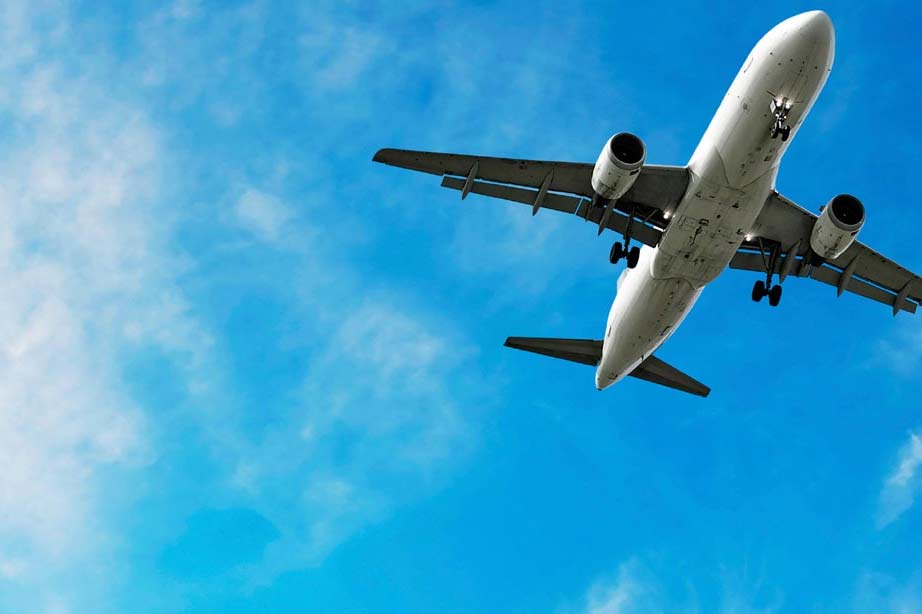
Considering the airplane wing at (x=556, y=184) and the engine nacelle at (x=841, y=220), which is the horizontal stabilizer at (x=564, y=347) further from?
the engine nacelle at (x=841, y=220)

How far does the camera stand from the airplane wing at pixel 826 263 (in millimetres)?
31438

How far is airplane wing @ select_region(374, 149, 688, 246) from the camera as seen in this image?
29.8 m

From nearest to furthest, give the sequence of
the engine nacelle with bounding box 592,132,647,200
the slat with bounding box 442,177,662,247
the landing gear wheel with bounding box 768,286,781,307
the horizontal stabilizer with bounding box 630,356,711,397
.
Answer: the engine nacelle with bounding box 592,132,647,200 → the slat with bounding box 442,177,662,247 → the landing gear wheel with bounding box 768,286,781,307 → the horizontal stabilizer with bounding box 630,356,711,397

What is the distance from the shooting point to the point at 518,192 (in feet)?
103

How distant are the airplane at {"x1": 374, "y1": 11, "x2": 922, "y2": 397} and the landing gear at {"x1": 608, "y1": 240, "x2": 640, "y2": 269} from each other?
3 cm

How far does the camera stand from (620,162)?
27938 millimetres

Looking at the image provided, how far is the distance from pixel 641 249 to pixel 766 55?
27.8 ft

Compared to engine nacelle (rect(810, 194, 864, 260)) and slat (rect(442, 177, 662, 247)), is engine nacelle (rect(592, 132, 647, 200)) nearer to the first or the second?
slat (rect(442, 177, 662, 247))

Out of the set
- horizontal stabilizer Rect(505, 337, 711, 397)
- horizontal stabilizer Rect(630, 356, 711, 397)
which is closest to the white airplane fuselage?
horizontal stabilizer Rect(505, 337, 711, 397)

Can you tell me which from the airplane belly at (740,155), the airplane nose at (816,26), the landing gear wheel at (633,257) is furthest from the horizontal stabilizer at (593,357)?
the airplane nose at (816,26)

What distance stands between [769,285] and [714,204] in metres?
6.04

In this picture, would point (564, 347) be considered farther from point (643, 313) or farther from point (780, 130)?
point (780, 130)

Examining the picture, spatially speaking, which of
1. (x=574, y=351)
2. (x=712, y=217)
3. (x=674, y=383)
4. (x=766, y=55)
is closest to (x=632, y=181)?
(x=712, y=217)

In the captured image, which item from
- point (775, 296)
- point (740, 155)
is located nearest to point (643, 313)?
point (775, 296)
